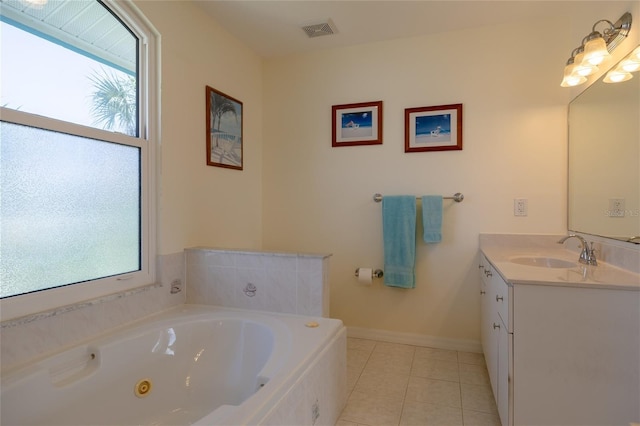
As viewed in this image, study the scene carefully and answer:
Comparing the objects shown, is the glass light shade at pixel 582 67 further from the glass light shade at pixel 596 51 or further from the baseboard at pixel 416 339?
the baseboard at pixel 416 339

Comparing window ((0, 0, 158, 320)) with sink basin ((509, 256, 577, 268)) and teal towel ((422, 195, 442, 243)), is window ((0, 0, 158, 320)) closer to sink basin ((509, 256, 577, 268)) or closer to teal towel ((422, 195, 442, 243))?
teal towel ((422, 195, 442, 243))

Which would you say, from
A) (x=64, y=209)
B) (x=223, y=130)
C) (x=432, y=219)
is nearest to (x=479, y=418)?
(x=432, y=219)

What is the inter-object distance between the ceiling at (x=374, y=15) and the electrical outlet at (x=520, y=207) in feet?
3.49

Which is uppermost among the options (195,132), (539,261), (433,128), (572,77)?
(572,77)

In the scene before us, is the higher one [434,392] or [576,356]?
[576,356]

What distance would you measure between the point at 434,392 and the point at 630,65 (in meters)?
1.92

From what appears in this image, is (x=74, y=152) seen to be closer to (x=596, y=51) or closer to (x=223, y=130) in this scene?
(x=223, y=130)

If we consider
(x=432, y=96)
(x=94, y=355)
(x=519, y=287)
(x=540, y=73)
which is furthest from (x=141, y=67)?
(x=540, y=73)

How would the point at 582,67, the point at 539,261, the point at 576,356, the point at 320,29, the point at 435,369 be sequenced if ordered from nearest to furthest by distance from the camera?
the point at 576,356 < the point at 582,67 < the point at 539,261 < the point at 435,369 < the point at 320,29

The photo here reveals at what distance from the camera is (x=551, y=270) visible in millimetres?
1539

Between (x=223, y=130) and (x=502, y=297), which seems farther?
(x=223, y=130)

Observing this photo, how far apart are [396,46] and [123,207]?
220 cm

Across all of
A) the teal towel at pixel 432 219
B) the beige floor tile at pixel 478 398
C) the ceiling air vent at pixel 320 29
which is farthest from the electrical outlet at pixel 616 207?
the ceiling air vent at pixel 320 29

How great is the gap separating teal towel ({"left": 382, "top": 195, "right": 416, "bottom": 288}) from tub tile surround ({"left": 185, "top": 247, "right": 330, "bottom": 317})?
78 cm
